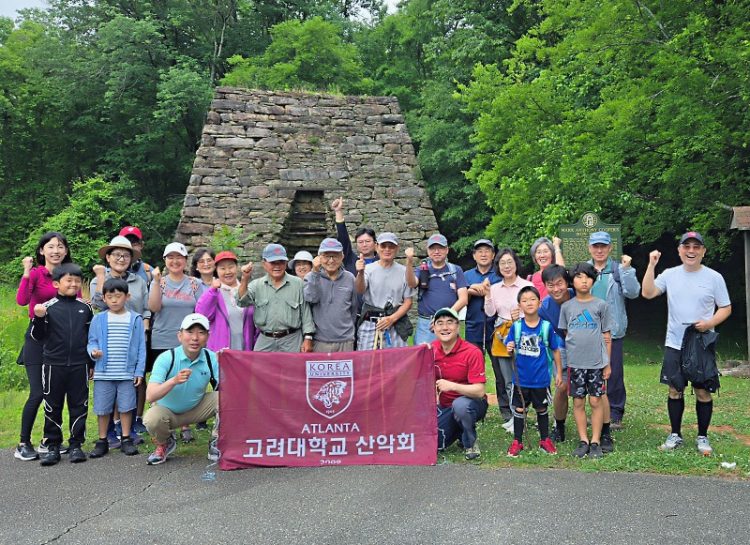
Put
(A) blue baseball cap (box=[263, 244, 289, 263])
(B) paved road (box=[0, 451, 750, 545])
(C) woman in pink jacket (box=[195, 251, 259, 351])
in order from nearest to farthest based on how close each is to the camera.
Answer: (B) paved road (box=[0, 451, 750, 545]), (A) blue baseball cap (box=[263, 244, 289, 263]), (C) woman in pink jacket (box=[195, 251, 259, 351])

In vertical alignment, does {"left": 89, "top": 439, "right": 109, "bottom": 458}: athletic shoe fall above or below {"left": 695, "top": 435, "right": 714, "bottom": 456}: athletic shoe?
below

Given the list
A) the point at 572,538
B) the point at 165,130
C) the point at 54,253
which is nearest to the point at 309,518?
the point at 572,538

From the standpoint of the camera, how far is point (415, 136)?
21797 mm

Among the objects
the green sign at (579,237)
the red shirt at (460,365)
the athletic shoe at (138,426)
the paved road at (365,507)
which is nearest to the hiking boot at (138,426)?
the athletic shoe at (138,426)

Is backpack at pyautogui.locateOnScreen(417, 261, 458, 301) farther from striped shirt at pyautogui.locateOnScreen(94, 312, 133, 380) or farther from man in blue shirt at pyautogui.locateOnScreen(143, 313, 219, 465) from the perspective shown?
striped shirt at pyautogui.locateOnScreen(94, 312, 133, 380)

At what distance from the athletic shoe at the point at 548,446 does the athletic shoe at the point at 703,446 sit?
3.88 ft

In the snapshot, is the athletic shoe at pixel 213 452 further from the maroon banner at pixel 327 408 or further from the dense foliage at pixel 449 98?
the dense foliage at pixel 449 98

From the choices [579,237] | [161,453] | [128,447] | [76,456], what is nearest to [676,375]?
[579,237]

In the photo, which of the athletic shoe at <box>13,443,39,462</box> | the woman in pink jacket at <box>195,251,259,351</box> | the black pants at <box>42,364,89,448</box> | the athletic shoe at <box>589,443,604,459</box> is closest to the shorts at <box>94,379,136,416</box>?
the black pants at <box>42,364,89,448</box>

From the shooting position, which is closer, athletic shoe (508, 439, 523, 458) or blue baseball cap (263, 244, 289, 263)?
athletic shoe (508, 439, 523, 458)

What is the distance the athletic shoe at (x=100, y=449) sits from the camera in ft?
17.0

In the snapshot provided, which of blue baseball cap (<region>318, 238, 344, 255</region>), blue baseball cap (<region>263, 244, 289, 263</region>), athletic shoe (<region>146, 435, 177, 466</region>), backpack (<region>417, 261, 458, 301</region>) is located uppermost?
blue baseball cap (<region>318, 238, 344, 255</region>)

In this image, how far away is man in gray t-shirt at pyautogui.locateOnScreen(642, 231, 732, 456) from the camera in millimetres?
5012

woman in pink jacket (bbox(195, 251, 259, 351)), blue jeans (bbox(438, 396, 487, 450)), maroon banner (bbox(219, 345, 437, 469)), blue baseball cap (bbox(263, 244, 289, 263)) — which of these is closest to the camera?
maroon banner (bbox(219, 345, 437, 469))
